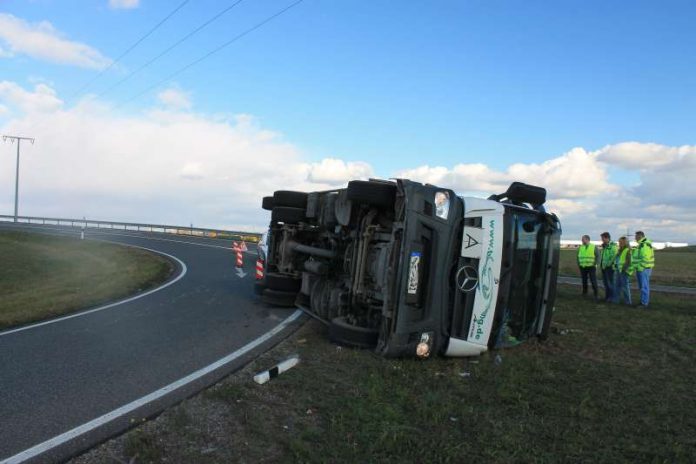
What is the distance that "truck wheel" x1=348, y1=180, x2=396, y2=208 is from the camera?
21.9 feet

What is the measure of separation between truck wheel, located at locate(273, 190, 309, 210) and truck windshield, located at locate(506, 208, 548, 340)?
165 inches

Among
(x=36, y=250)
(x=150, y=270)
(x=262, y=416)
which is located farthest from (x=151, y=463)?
(x=36, y=250)

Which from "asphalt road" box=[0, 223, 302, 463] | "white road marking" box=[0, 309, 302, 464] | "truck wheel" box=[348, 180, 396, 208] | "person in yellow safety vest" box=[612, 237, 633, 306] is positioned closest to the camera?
"white road marking" box=[0, 309, 302, 464]

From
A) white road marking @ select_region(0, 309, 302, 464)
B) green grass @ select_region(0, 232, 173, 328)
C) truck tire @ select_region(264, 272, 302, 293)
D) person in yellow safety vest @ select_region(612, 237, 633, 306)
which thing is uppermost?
person in yellow safety vest @ select_region(612, 237, 633, 306)

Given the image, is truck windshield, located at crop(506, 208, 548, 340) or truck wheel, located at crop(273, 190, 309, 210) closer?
truck windshield, located at crop(506, 208, 548, 340)

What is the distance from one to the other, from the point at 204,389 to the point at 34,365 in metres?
2.12

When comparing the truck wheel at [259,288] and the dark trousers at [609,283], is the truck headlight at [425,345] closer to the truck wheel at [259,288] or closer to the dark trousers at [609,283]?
the truck wheel at [259,288]

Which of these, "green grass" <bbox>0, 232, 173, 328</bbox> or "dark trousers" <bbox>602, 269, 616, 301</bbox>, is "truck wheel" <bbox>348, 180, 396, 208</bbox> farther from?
"dark trousers" <bbox>602, 269, 616, 301</bbox>

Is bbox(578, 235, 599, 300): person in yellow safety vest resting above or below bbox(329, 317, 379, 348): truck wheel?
above

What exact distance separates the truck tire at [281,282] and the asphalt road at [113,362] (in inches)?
15.6

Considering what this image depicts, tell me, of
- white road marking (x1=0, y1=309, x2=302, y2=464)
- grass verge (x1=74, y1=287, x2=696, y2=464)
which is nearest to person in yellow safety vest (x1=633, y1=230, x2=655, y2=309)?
grass verge (x1=74, y1=287, x2=696, y2=464)

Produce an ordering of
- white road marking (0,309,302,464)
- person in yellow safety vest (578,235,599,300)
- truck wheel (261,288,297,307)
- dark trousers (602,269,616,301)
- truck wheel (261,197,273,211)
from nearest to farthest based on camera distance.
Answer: white road marking (0,309,302,464)
truck wheel (261,288,297,307)
truck wheel (261,197,273,211)
dark trousers (602,269,616,301)
person in yellow safety vest (578,235,599,300)

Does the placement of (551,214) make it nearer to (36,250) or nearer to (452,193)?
(452,193)

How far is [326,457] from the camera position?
12.0 feet
